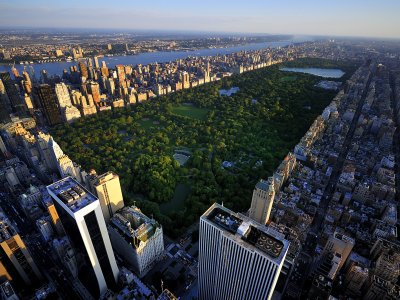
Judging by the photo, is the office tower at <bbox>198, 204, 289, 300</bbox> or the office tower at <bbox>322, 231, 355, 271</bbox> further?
the office tower at <bbox>322, 231, 355, 271</bbox>

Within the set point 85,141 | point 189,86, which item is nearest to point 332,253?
point 85,141

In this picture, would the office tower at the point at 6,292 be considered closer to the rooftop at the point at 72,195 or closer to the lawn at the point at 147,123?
the rooftop at the point at 72,195

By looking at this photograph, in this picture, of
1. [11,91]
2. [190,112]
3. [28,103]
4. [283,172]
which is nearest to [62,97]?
[28,103]

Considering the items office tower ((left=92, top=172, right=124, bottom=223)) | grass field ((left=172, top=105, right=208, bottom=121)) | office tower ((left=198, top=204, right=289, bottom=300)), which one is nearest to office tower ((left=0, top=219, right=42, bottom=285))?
office tower ((left=92, top=172, right=124, bottom=223))

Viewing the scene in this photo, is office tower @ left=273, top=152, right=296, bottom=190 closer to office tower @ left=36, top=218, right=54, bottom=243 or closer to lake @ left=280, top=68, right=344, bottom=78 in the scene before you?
office tower @ left=36, top=218, right=54, bottom=243

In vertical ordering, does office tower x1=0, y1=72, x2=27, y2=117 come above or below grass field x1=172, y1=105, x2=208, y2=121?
above

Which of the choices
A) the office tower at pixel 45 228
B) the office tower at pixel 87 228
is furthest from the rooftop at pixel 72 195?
the office tower at pixel 45 228

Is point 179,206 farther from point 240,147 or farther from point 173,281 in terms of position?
point 240,147
